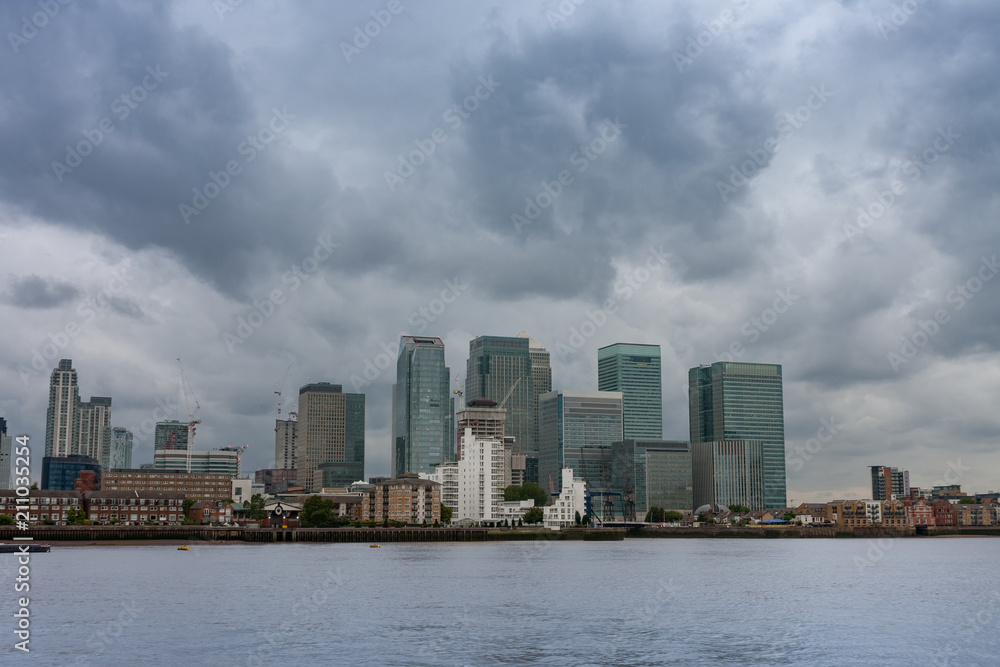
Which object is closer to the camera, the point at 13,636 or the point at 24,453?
the point at 24,453

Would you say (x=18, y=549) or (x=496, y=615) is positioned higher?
(x=496, y=615)

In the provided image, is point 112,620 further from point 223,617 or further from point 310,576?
point 310,576

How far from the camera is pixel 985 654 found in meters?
57.6

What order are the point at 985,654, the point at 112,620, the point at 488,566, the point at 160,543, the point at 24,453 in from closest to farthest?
the point at 24,453
the point at 985,654
the point at 112,620
the point at 488,566
the point at 160,543

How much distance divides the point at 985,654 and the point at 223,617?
49.7 meters

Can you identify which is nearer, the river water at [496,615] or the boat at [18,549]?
the river water at [496,615]

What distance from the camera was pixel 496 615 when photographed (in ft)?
236

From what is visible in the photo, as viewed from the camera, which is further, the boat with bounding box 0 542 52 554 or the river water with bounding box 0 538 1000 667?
the boat with bounding box 0 542 52 554

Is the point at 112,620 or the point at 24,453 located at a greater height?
the point at 24,453

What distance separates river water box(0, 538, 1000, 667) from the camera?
55.8 m

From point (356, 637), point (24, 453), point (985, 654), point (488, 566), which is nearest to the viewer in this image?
point (24, 453)

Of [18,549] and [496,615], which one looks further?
[18,549]

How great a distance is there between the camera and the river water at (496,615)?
55.8m

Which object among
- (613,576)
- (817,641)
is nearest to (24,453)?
(817,641)
